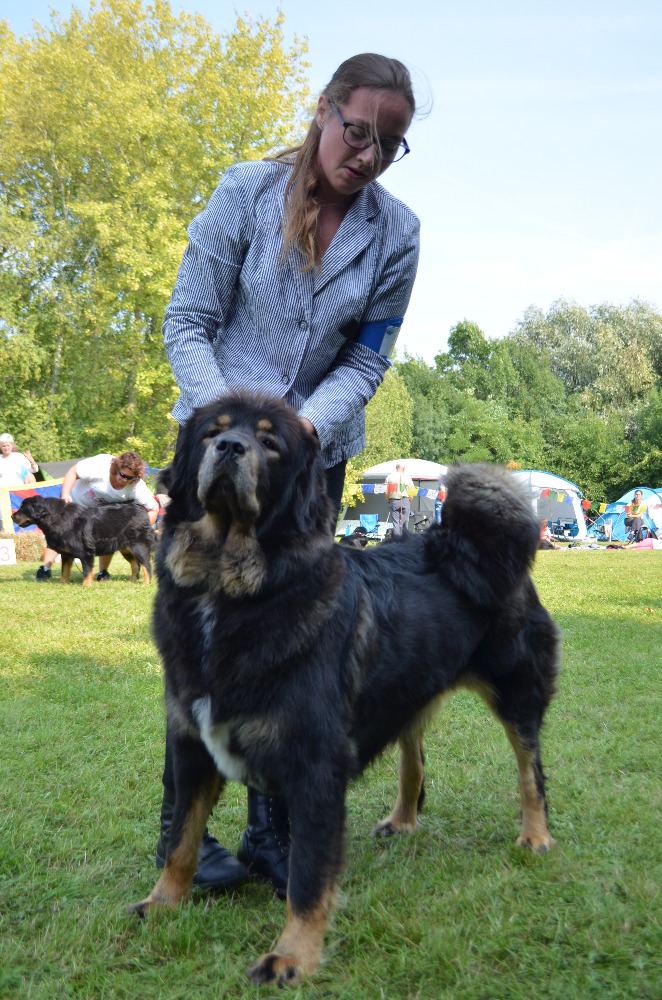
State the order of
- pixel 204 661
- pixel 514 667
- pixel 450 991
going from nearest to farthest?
pixel 450 991 → pixel 204 661 → pixel 514 667

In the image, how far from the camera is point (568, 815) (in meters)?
3.81

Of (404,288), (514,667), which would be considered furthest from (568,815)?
(404,288)

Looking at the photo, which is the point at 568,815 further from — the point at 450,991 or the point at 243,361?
the point at 243,361

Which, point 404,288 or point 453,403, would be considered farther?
point 453,403

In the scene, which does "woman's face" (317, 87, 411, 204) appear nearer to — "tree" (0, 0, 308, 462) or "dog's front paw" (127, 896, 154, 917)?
"dog's front paw" (127, 896, 154, 917)

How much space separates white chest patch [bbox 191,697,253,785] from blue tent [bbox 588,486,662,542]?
29560 mm

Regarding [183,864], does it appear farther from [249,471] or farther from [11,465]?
[11,465]

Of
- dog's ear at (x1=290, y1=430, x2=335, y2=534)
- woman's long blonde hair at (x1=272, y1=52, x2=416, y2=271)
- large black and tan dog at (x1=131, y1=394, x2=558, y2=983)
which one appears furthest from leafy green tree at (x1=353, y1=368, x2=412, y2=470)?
dog's ear at (x1=290, y1=430, x2=335, y2=534)

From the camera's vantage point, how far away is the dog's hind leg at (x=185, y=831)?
2.78 m

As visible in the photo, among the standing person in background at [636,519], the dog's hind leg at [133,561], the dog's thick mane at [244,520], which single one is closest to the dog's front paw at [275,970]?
the dog's thick mane at [244,520]

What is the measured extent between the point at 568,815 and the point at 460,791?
57 centimetres

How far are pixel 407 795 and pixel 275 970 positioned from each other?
1.34m

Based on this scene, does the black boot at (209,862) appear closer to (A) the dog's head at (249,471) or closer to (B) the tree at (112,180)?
(A) the dog's head at (249,471)

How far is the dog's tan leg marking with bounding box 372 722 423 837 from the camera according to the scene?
12.0 feet
